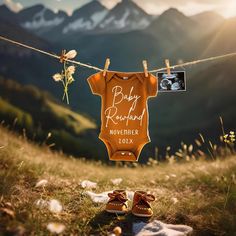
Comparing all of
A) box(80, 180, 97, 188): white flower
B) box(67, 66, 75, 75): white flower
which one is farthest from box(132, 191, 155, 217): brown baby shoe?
box(67, 66, 75, 75): white flower

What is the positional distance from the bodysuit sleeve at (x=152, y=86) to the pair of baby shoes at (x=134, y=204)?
1.16m

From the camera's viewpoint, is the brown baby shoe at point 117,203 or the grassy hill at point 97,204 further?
the brown baby shoe at point 117,203

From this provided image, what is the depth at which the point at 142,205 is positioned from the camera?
193 inches

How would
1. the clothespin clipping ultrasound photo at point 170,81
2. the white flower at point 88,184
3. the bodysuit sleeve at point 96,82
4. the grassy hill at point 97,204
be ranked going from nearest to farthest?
1. the grassy hill at point 97,204
2. the clothespin clipping ultrasound photo at point 170,81
3. the bodysuit sleeve at point 96,82
4. the white flower at point 88,184

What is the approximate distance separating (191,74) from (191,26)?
42.3 feet

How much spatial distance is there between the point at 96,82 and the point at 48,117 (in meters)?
10.2

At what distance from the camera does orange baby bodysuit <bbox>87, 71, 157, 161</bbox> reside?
17.0 ft

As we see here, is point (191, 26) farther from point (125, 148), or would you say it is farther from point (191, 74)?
point (125, 148)

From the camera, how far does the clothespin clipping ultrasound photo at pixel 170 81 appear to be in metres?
5.11

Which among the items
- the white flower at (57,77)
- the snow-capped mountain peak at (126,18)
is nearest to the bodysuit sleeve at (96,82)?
the white flower at (57,77)

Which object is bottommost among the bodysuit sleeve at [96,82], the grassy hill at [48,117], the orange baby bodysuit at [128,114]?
the grassy hill at [48,117]

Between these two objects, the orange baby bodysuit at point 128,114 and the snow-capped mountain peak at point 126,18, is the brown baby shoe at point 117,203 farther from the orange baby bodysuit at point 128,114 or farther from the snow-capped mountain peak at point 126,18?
the snow-capped mountain peak at point 126,18

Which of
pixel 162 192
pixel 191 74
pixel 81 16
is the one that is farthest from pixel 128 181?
pixel 81 16

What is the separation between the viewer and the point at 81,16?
35.9 meters
